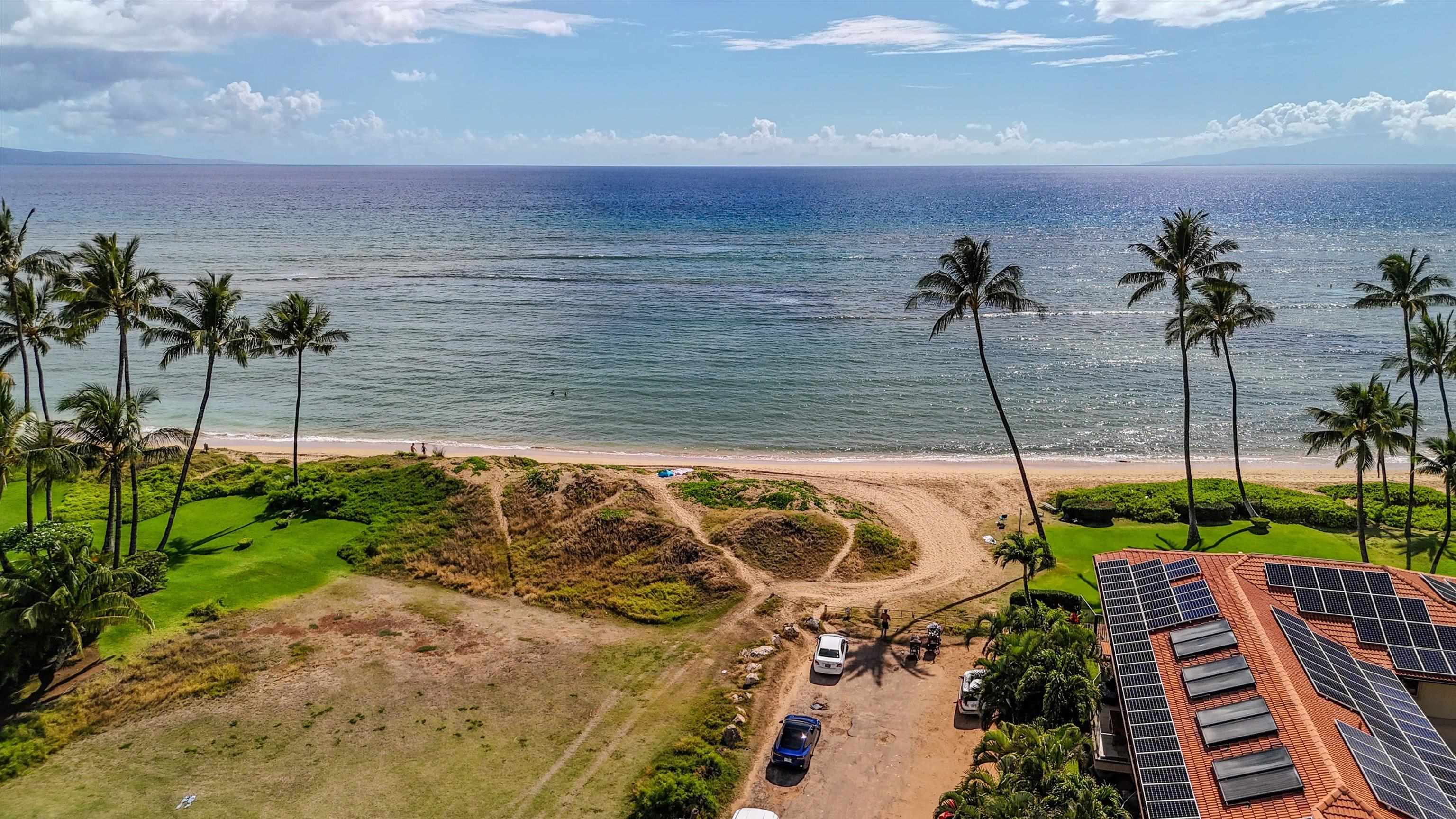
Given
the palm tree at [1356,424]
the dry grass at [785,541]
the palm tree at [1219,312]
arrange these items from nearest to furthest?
the palm tree at [1356,424]
the dry grass at [785,541]
the palm tree at [1219,312]

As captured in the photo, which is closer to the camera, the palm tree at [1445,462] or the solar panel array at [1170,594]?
the solar panel array at [1170,594]

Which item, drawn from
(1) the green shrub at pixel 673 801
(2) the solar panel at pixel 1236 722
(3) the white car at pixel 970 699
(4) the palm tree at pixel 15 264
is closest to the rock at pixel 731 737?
(1) the green shrub at pixel 673 801

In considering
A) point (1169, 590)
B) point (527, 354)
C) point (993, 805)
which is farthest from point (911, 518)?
point (527, 354)

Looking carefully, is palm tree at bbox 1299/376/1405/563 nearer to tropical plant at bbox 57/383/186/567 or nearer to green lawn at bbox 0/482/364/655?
green lawn at bbox 0/482/364/655

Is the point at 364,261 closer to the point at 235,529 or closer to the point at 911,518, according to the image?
the point at 235,529

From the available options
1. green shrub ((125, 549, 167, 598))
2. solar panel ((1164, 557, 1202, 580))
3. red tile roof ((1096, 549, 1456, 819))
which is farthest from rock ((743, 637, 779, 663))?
green shrub ((125, 549, 167, 598))

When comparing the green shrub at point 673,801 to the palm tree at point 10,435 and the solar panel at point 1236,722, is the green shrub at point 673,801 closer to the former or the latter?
the solar panel at point 1236,722

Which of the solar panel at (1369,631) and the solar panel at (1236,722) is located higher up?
the solar panel at (1369,631)

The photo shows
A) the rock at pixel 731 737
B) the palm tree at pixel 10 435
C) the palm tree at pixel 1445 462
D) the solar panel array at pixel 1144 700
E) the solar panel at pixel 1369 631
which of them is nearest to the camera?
the solar panel array at pixel 1144 700
